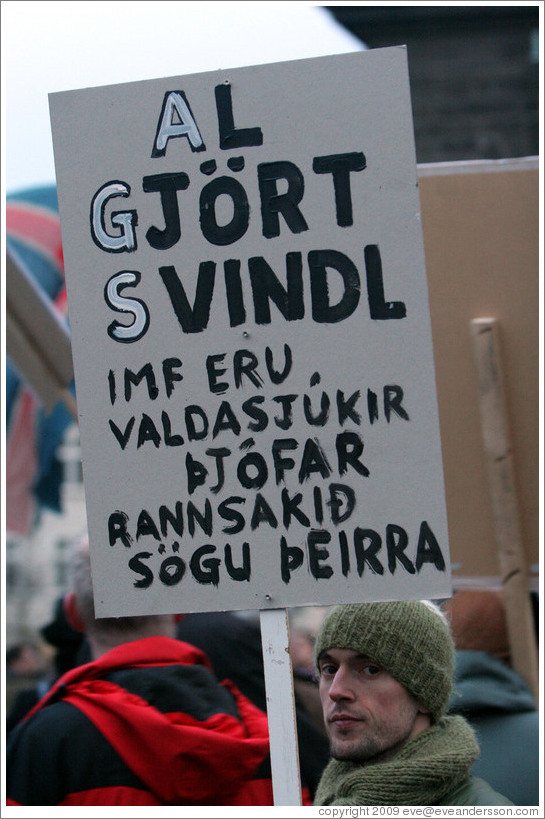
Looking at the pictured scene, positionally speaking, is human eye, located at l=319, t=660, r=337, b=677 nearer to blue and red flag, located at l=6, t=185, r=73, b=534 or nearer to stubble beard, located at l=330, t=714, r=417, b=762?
stubble beard, located at l=330, t=714, r=417, b=762

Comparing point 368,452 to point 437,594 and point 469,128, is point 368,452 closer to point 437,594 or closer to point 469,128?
point 437,594

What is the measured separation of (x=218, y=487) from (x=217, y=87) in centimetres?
73

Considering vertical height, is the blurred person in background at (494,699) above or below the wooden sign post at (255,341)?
below

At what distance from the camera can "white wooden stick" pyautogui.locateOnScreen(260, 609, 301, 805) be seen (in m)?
1.86

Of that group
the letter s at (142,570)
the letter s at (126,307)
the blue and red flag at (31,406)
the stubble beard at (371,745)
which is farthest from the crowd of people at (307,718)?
the blue and red flag at (31,406)

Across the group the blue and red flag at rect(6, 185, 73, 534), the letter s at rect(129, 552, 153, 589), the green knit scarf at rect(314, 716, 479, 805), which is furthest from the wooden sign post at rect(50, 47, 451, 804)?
the blue and red flag at rect(6, 185, 73, 534)

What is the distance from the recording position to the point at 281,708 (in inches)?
74.5

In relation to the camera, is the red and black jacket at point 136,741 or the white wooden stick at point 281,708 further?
the red and black jacket at point 136,741

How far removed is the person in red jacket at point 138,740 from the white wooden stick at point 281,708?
51 cm

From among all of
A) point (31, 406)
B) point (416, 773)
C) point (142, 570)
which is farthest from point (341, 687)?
point (31, 406)

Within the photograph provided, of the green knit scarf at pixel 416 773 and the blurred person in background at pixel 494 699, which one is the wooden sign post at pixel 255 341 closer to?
the green knit scarf at pixel 416 773

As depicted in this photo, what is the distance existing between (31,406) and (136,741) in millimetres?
3864

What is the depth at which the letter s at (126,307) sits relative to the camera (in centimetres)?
201

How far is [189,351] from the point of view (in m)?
1.98
